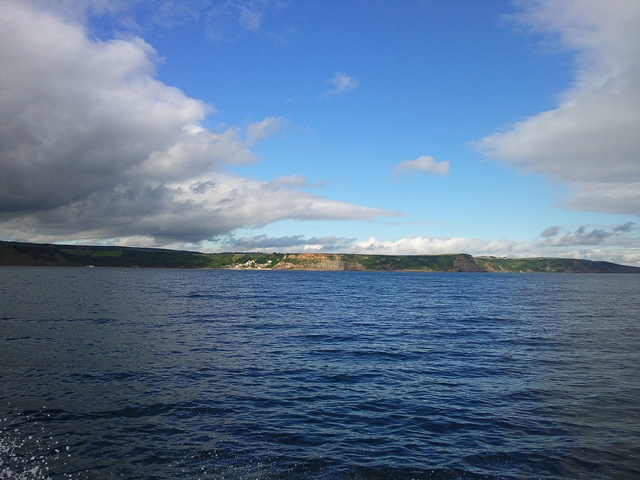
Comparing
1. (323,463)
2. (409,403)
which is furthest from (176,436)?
(409,403)

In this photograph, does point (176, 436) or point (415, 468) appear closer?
point (415, 468)

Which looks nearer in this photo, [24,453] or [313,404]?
[24,453]

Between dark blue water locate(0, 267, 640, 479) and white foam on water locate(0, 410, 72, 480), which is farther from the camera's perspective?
dark blue water locate(0, 267, 640, 479)

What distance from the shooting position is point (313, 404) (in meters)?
24.4

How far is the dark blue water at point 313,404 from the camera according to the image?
1723 centimetres

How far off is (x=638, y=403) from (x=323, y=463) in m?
22.3

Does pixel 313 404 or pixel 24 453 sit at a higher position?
pixel 24 453

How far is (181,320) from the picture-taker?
59500 mm

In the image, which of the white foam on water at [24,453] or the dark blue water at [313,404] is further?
the dark blue water at [313,404]

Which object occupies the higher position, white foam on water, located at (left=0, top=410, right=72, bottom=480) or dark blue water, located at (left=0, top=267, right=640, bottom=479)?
white foam on water, located at (left=0, top=410, right=72, bottom=480)

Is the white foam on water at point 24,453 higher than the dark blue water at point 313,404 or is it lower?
higher

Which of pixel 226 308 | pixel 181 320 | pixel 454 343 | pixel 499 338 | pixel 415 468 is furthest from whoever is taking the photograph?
pixel 226 308

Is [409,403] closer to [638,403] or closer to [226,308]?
[638,403]

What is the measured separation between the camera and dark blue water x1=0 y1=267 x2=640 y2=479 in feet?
56.5
